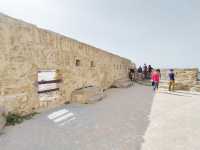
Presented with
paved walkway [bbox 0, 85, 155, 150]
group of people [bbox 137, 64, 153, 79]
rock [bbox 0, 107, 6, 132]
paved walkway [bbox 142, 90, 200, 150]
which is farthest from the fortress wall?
rock [bbox 0, 107, 6, 132]

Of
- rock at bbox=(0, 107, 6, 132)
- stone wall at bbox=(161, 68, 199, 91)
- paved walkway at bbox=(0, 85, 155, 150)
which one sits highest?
stone wall at bbox=(161, 68, 199, 91)

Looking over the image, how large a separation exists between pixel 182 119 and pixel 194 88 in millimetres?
6708

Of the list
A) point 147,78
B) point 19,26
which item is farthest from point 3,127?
point 147,78

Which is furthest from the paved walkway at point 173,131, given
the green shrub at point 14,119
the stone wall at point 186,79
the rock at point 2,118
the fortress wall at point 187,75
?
the fortress wall at point 187,75

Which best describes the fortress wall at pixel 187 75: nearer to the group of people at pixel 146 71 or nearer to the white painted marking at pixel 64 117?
the group of people at pixel 146 71

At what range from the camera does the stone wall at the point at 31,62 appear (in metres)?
3.90

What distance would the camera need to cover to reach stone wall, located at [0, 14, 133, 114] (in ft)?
12.8

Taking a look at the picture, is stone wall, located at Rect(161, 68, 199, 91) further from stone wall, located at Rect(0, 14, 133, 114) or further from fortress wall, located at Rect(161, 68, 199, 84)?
stone wall, located at Rect(0, 14, 133, 114)

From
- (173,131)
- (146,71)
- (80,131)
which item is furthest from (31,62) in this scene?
(146,71)

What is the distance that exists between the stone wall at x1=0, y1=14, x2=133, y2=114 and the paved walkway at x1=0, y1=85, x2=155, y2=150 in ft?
2.63

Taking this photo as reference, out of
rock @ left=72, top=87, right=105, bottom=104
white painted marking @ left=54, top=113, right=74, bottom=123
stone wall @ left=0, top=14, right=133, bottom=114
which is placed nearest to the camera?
stone wall @ left=0, top=14, right=133, bottom=114

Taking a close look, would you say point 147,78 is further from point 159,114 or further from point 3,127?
point 3,127

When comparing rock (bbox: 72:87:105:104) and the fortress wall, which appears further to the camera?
the fortress wall

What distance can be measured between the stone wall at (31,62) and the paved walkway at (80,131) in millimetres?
802
